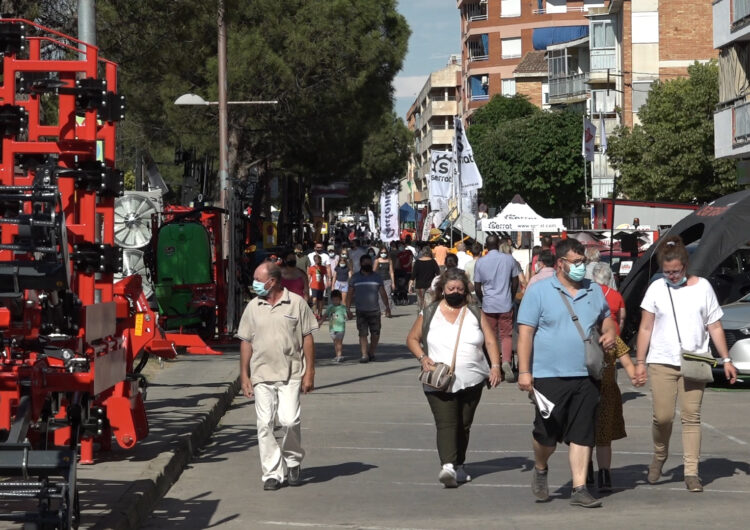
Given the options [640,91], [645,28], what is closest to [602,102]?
[640,91]

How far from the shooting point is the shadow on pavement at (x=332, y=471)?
34.7 feet

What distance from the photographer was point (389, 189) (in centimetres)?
6022

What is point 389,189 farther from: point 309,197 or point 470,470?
point 470,470

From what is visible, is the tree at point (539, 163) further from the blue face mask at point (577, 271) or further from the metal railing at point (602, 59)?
the blue face mask at point (577, 271)

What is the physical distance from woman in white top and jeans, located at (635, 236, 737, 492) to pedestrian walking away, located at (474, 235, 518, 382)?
8042 millimetres

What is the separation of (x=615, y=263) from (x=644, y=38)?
123 ft

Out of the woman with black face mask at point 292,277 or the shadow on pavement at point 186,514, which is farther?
the woman with black face mask at point 292,277

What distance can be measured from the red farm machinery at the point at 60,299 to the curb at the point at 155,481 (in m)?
0.32

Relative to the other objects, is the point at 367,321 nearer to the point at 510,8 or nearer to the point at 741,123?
the point at 741,123

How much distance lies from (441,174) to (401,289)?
28.4 ft

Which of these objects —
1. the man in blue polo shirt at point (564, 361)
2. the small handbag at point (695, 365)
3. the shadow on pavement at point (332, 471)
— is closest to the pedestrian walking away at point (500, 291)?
the shadow on pavement at point (332, 471)

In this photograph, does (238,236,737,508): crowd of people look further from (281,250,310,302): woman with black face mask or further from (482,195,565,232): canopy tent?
(482,195,565,232): canopy tent

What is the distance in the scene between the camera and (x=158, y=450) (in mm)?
10703

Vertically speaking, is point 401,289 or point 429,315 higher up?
point 429,315
